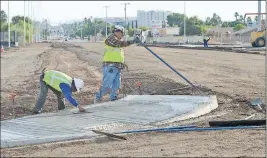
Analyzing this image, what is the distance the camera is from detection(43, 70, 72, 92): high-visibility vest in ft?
35.2

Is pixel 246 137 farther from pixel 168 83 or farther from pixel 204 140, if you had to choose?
pixel 168 83

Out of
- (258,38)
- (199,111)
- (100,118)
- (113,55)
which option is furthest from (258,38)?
(100,118)

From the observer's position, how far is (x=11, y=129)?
8.71 metres

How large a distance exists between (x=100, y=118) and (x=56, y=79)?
5.01 ft

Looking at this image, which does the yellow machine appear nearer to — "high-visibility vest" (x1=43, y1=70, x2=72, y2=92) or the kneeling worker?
the kneeling worker

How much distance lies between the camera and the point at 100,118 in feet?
32.3

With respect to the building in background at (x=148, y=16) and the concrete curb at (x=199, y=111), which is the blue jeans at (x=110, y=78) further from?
the building in background at (x=148, y=16)

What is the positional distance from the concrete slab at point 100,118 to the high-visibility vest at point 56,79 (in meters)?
0.58

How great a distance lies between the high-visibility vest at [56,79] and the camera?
10.7 meters

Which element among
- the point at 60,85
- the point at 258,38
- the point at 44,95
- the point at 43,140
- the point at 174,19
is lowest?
the point at 43,140

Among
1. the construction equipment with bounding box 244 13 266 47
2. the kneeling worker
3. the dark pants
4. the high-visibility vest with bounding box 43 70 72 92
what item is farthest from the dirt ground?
the construction equipment with bounding box 244 13 266 47

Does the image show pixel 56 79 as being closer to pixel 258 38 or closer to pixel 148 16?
pixel 258 38

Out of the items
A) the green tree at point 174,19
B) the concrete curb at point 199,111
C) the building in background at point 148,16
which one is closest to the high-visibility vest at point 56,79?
the concrete curb at point 199,111

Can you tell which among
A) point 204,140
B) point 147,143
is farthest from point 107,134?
point 204,140
